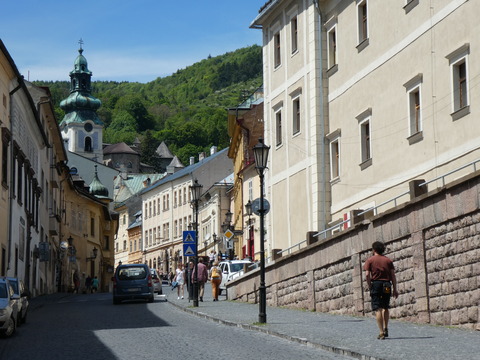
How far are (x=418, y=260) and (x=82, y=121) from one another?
6622 inches

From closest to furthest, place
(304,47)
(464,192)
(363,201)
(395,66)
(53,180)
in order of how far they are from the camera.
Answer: (464,192), (395,66), (363,201), (304,47), (53,180)

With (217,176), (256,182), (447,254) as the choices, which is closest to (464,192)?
(447,254)

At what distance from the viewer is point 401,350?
1528 centimetres

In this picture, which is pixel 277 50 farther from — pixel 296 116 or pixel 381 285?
pixel 381 285

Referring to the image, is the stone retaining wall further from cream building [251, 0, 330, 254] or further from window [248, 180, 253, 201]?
window [248, 180, 253, 201]

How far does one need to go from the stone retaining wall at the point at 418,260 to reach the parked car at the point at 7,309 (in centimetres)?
809

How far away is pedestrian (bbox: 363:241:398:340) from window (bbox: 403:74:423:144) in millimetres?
10407

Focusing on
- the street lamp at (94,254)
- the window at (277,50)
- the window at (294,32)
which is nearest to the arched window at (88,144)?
the street lamp at (94,254)

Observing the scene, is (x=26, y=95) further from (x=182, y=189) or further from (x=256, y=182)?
(x=182, y=189)

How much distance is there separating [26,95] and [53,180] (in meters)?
21.0

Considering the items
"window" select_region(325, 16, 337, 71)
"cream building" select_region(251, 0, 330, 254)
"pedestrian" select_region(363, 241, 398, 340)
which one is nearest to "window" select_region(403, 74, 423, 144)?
"window" select_region(325, 16, 337, 71)

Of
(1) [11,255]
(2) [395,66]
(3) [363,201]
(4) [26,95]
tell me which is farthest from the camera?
(4) [26,95]

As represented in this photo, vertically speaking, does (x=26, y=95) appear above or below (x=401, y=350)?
above

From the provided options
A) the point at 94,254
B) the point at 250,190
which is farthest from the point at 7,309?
the point at 94,254
